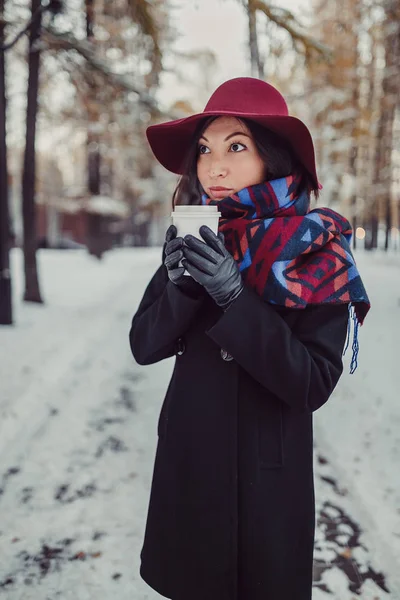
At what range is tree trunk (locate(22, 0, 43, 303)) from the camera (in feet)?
29.0

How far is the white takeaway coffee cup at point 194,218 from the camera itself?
1.30 m

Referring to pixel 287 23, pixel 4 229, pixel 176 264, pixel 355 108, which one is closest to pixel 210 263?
pixel 176 264

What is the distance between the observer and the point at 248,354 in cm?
135

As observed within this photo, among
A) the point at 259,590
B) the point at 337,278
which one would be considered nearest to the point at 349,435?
the point at 259,590

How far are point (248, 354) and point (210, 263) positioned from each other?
0.28m

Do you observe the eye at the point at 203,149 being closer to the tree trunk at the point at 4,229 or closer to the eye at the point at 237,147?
the eye at the point at 237,147

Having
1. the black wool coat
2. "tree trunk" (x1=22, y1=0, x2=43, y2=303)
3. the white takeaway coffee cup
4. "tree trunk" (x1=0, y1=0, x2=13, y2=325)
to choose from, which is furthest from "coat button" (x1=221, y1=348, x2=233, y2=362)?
"tree trunk" (x1=22, y1=0, x2=43, y2=303)

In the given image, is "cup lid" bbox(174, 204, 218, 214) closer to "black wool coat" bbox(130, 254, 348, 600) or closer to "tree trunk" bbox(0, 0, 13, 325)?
"black wool coat" bbox(130, 254, 348, 600)

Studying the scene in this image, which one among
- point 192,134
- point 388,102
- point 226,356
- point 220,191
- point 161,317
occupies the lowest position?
point 226,356

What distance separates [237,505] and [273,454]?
207 millimetres

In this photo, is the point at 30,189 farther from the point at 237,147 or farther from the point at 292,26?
the point at 237,147

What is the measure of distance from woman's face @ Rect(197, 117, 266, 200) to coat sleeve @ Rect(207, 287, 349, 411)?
0.39 metres

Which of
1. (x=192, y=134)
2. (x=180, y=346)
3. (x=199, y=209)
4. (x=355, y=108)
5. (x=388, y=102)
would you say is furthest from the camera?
(x=355, y=108)

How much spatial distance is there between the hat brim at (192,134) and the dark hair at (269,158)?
0.08 feet
